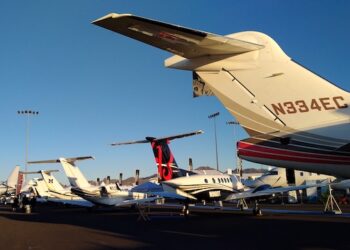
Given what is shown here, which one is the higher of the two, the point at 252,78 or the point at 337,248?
the point at 252,78

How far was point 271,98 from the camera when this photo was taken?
26.5 feet

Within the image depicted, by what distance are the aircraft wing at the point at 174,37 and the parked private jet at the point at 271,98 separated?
19mm

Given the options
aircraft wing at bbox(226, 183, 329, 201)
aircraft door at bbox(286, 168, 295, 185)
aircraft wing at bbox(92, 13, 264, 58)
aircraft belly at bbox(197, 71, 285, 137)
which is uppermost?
aircraft wing at bbox(92, 13, 264, 58)

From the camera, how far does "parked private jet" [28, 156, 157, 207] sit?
37.4m

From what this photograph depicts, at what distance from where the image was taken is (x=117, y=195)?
38344 mm

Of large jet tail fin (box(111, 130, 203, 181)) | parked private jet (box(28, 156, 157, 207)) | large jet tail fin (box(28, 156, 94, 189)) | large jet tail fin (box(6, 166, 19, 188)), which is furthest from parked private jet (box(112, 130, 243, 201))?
large jet tail fin (box(6, 166, 19, 188))

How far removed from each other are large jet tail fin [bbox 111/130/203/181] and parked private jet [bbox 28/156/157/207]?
6617mm

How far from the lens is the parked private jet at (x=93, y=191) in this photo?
37.4 metres

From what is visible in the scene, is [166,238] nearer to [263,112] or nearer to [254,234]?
[254,234]

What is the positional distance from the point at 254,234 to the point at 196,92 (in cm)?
841

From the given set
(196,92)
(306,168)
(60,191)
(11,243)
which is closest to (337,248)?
(306,168)

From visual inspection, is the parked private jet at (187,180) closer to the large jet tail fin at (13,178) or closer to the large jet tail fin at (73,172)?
the large jet tail fin at (73,172)

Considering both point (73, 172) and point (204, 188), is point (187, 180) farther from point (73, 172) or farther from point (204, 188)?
point (73, 172)

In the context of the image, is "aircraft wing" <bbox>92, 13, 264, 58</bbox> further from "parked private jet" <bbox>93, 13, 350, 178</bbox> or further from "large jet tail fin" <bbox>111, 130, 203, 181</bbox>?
"large jet tail fin" <bbox>111, 130, 203, 181</bbox>
